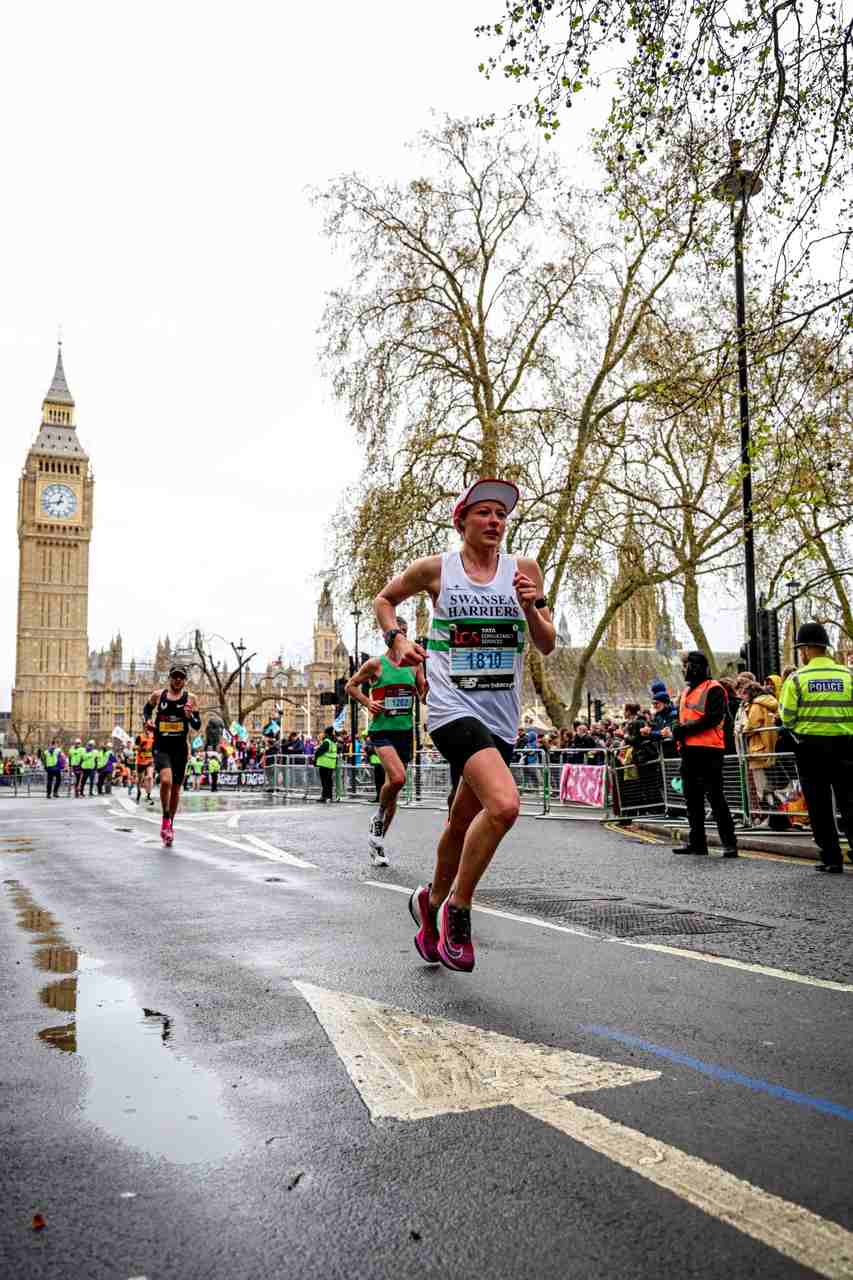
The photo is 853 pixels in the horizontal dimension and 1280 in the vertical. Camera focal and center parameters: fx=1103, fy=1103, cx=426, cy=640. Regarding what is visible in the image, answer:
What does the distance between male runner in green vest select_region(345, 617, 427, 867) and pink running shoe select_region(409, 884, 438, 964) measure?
4.52 metres

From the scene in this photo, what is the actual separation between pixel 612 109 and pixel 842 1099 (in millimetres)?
8249

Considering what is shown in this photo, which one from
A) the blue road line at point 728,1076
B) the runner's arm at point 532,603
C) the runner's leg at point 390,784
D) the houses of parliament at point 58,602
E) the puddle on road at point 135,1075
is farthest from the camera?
the houses of parliament at point 58,602

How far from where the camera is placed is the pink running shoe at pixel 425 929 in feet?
15.7

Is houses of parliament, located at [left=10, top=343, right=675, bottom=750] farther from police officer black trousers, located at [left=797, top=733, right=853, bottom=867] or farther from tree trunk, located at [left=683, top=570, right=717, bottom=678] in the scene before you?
police officer black trousers, located at [left=797, top=733, right=853, bottom=867]

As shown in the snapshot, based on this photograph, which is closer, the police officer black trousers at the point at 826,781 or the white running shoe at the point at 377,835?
the police officer black trousers at the point at 826,781

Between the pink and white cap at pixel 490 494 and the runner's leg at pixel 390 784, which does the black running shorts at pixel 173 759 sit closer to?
the runner's leg at pixel 390 784

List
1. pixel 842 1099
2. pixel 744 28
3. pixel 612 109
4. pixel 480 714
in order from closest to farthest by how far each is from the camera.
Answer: pixel 842 1099, pixel 480 714, pixel 744 28, pixel 612 109

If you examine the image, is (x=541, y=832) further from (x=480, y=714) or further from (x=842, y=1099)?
(x=842, y=1099)

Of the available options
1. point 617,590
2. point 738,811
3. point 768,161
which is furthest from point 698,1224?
point 617,590

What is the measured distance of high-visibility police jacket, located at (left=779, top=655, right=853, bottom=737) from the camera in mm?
9320

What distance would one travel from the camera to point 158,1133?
2729 millimetres

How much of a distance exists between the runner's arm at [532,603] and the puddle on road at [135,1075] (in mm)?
2302

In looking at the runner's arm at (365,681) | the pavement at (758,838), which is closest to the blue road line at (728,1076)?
the runner's arm at (365,681)

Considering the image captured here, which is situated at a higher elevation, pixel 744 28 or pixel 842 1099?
pixel 744 28
